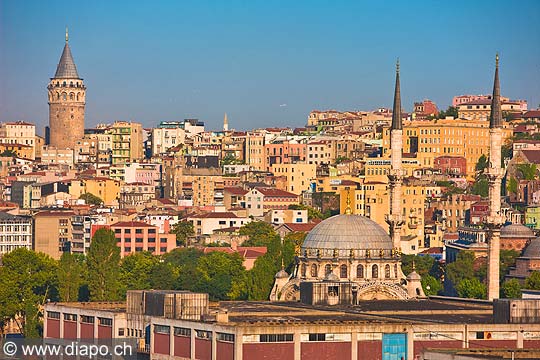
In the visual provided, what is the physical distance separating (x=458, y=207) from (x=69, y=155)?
48.3m

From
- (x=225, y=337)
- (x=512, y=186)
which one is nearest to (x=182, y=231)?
(x=512, y=186)

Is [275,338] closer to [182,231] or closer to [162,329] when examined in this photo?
[162,329]

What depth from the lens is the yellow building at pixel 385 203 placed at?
103 meters

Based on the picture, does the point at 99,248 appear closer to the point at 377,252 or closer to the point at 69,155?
the point at 377,252

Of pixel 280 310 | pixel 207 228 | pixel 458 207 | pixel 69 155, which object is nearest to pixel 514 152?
pixel 458 207

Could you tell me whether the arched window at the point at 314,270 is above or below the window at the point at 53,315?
above

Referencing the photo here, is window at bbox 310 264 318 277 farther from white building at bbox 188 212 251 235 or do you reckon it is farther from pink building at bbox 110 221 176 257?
white building at bbox 188 212 251 235

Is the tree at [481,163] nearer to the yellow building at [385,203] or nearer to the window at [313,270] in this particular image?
the yellow building at [385,203]

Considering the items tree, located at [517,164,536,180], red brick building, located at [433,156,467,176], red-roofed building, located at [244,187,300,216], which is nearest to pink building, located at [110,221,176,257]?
red-roofed building, located at [244,187,300,216]

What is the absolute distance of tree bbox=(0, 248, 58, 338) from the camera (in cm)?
7388

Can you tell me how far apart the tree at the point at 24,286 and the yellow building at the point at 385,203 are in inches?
1060

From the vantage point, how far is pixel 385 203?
352 ft

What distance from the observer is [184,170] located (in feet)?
433

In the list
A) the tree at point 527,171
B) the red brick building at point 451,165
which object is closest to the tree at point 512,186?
the tree at point 527,171
